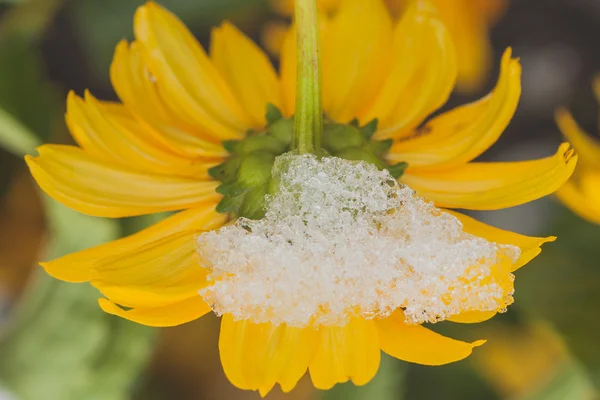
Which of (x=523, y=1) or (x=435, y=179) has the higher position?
(x=523, y=1)

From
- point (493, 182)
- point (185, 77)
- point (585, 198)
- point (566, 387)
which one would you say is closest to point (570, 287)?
point (566, 387)

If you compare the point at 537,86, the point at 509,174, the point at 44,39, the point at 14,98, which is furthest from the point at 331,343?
the point at 537,86

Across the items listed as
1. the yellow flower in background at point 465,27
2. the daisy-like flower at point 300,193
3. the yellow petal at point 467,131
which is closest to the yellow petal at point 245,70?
the daisy-like flower at point 300,193

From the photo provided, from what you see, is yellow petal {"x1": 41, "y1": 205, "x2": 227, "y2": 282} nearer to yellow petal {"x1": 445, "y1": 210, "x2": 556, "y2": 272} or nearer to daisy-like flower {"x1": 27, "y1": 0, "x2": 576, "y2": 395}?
daisy-like flower {"x1": 27, "y1": 0, "x2": 576, "y2": 395}

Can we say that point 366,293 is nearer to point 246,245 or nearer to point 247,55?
point 246,245

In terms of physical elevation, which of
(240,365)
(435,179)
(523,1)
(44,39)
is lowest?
(240,365)

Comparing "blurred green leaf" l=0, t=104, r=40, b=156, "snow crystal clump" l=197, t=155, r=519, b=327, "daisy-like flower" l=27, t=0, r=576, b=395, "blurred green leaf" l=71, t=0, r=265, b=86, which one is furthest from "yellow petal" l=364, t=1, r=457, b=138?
"blurred green leaf" l=71, t=0, r=265, b=86

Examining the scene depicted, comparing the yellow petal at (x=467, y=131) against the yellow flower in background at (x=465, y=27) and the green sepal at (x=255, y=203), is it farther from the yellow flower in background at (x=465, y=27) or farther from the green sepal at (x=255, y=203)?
the yellow flower in background at (x=465, y=27)
